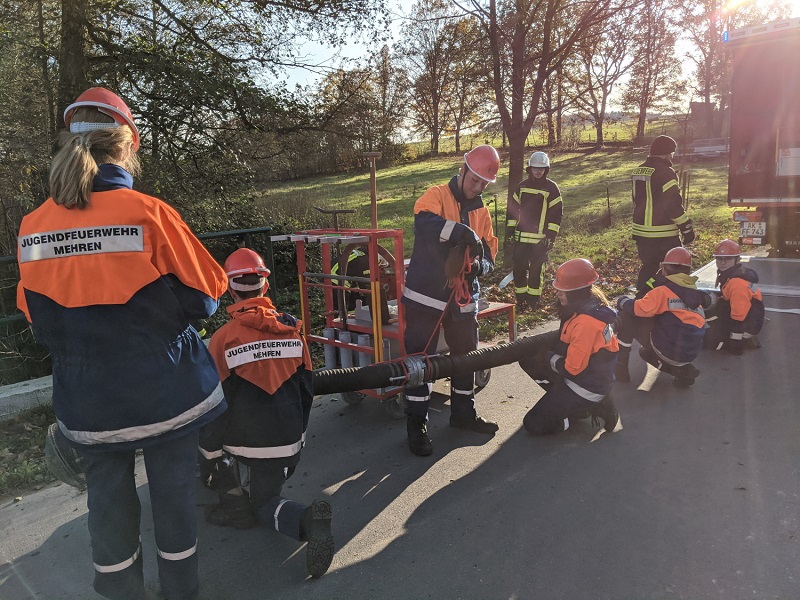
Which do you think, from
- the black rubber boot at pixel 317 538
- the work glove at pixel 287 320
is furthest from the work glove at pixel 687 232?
the black rubber boot at pixel 317 538

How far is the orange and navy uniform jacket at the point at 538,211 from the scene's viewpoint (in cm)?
794

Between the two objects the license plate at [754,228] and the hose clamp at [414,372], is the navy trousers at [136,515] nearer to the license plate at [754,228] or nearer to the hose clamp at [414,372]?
the hose clamp at [414,372]

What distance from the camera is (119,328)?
Result: 2.11 meters

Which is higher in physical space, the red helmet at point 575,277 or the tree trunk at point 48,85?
the tree trunk at point 48,85

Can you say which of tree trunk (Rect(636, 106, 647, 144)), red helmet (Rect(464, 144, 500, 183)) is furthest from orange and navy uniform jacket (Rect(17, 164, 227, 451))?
tree trunk (Rect(636, 106, 647, 144))

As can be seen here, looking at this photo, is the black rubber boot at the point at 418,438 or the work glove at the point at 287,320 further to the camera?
the black rubber boot at the point at 418,438

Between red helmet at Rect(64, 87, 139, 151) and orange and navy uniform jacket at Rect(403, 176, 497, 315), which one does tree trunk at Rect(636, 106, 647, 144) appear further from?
red helmet at Rect(64, 87, 139, 151)

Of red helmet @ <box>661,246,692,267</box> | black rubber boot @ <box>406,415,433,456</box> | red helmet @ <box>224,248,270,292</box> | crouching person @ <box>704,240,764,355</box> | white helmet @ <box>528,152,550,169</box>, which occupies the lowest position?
black rubber boot @ <box>406,415,433,456</box>

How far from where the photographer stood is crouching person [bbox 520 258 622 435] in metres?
4.14

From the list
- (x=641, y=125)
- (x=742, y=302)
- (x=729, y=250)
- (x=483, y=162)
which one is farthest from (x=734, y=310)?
(x=641, y=125)

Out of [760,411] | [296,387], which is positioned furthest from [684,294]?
[296,387]

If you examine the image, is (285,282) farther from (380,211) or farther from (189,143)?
(380,211)

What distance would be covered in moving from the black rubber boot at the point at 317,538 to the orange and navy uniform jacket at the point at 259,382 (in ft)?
1.16

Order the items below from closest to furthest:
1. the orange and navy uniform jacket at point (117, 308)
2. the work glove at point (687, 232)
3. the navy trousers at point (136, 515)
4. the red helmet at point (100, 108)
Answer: the orange and navy uniform jacket at point (117, 308) < the red helmet at point (100, 108) < the navy trousers at point (136, 515) < the work glove at point (687, 232)
